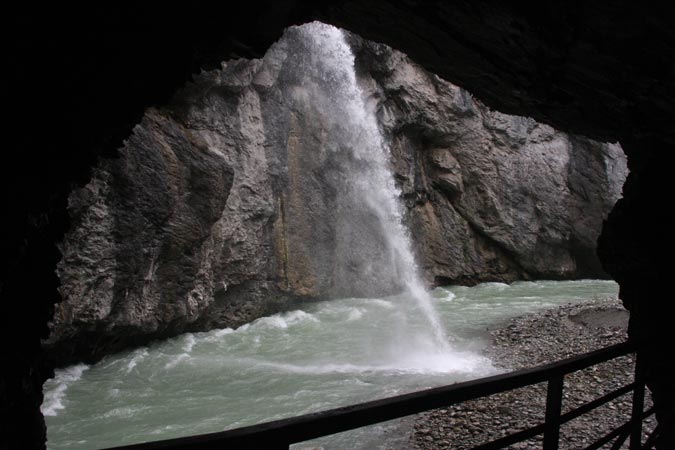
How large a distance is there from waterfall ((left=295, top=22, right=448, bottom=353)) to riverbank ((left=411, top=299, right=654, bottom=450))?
6267 mm

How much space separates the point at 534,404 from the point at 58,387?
28.3 feet

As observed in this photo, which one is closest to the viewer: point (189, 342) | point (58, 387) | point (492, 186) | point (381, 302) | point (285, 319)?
point (58, 387)

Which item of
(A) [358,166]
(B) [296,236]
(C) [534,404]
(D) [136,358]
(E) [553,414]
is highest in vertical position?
(A) [358,166]

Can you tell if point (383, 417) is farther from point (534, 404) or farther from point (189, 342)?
point (189, 342)

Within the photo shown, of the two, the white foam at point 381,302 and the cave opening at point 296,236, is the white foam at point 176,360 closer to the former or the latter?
the cave opening at point 296,236

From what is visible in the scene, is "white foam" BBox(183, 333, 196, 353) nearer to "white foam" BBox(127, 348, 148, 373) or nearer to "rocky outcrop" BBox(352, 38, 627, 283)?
"white foam" BBox(127, 348, 148, 373)

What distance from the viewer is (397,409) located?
6.23ft

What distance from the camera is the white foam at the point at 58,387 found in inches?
318

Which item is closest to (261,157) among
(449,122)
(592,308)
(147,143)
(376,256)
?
(147,143)

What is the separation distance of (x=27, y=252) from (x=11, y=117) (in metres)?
1.19

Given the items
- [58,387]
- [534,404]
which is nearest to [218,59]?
[534,404]

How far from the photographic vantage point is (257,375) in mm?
9812

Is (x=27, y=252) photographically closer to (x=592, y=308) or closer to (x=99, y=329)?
(x=99, y=329)

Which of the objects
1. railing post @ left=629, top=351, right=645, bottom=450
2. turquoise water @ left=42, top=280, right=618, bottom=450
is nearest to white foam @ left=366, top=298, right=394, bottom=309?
turquoise water @ left=42, top=280, right=618, bottom=450
